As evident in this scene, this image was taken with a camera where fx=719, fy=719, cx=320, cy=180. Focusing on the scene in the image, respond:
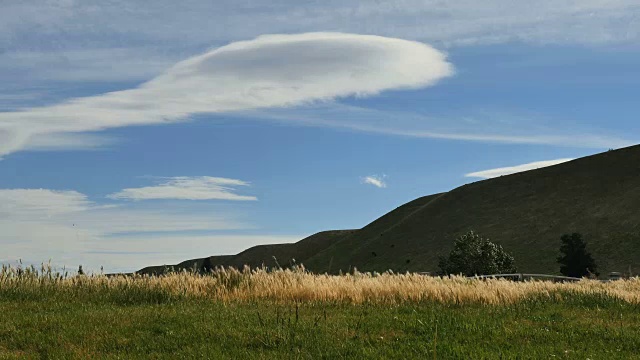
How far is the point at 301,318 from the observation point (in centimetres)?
1391

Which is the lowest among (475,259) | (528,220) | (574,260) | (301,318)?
(301,318)

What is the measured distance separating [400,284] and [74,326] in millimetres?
8720

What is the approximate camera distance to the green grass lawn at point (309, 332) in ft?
36.6

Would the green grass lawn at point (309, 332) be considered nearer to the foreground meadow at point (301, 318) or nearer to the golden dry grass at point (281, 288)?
the foreground meadow at point (301, 318)

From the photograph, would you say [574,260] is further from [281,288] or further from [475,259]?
[281,288]

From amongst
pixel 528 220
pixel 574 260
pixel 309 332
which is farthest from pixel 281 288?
pixel 528 220

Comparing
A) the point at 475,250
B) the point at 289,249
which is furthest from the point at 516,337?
the point at 289,249

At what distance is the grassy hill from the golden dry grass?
2250 inches

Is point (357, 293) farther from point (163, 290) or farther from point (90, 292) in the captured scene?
point (90, 292)

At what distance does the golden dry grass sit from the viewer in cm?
1756

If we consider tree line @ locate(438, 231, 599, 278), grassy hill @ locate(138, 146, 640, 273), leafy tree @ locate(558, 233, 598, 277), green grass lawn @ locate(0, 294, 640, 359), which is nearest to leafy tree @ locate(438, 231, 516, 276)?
tree line @ locate(438, 231, 599, 278)

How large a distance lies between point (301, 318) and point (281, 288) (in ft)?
14.9

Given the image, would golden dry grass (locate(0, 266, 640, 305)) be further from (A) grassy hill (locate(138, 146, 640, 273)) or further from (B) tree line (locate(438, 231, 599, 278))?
(A) grassy hill (locate(138, 146, 640, 273))

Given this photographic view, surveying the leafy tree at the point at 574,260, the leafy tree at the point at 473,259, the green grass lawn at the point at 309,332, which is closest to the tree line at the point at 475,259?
the leafy tree at the point at 473,259
